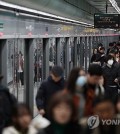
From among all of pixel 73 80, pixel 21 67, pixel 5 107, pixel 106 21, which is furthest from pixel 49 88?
pixel 106 21

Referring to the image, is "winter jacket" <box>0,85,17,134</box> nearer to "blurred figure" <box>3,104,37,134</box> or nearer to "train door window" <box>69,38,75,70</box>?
"blurred figure" <box>3,104,37,134</box>

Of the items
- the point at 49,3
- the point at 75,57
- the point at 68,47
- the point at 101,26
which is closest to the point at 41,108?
the point at 49,3

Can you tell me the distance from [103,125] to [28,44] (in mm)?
6304

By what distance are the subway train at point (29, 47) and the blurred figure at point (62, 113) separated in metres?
4.18

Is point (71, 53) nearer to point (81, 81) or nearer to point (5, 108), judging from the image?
point (5, 108)

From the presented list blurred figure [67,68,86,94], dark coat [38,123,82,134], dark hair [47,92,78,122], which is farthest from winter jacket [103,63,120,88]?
dark hair [47,92,78,122]

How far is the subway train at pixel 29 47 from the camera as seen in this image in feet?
26.4

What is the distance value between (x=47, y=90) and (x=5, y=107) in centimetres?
108

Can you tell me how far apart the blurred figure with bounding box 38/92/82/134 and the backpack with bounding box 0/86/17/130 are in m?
2.06

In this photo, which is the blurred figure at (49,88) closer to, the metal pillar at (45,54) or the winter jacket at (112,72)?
the winter jacket at (112,72)

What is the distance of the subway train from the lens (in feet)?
26.4

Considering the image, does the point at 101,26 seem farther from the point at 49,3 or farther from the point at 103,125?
the point at 103,125

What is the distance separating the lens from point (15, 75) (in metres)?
8.79

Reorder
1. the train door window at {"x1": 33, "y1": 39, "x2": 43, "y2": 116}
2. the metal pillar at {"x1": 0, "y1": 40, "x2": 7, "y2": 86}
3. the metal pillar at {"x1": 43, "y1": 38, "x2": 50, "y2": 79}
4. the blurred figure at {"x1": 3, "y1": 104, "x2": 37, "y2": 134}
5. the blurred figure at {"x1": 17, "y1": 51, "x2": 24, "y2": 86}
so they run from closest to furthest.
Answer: the blurred figure at {"x1": 3, "y1": 104, "x2": 37, "y2": 134} → the metal pillar at {"x1": 0, "y1": 40, "x2": 7, "y2": 86} → the blurred figure at {"x1": 17, "y1": 51, "x2": 24, "y2": 86} → the train door window at {"x1": 33, "y1": 39, "x2": 43, "y2": 116} → the metal pillar at {"x1": 43, "y1": 38, "x2": 50, "y2": 79}
